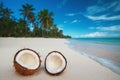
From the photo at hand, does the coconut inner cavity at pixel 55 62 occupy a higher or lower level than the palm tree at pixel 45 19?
lower

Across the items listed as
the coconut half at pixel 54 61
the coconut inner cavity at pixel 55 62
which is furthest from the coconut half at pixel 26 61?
the coconut inner cavity at pixel 55 62

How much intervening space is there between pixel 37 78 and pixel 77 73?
87 centimetres

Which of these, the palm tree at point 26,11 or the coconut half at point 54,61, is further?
the palm tree at point 26,11

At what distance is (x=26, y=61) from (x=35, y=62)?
290 millimetres

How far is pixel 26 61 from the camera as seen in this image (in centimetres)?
283

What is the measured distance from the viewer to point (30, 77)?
2.44 metres

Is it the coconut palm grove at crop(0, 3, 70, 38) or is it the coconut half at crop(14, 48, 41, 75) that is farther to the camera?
the coconut palm grove at crop(0, 3, 70, 38)

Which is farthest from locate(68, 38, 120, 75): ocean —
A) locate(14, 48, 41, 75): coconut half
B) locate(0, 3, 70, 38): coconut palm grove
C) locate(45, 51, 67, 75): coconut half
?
locate(0, 3, 70, 38): coconut palm grove

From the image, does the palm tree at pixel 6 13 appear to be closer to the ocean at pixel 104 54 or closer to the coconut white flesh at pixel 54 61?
the ocean at pixel 104 54

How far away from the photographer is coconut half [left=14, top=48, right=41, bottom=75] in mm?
2326

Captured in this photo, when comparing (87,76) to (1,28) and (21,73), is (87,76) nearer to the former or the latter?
(21,73)

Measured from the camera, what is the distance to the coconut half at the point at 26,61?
2.33m

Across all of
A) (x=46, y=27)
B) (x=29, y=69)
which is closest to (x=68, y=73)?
(x=29, y=69)

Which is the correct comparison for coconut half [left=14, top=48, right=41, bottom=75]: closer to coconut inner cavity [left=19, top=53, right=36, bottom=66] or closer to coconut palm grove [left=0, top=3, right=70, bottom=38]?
coconut inner cavity [left=19, top=53, right=36, bottom=66]
